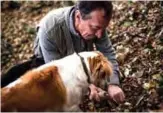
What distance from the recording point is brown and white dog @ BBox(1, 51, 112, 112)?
311 centimetres

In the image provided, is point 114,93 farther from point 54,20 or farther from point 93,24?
point 54,20

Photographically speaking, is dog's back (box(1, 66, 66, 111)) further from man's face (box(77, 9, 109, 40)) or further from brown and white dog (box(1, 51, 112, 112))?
man's face (box(77, 9, 109, 40))

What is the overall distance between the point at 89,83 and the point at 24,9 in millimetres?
4277

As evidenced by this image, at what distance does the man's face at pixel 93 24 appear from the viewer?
10.7 feet

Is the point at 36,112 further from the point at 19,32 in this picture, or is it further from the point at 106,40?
the point at 19,32

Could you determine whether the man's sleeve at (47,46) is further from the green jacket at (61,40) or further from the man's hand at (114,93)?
the man's hand at (114,93)

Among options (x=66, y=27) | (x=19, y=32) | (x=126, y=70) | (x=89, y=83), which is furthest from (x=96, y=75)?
(x=19, y=32)

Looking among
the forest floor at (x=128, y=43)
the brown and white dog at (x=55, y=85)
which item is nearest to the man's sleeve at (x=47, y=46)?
the brown and white dog at (x=55, y=85)

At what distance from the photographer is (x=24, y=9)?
7301 mm

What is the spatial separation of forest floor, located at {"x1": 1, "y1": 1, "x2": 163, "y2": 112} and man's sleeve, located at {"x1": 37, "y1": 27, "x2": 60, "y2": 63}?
643mm

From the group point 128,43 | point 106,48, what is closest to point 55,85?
point 106,48

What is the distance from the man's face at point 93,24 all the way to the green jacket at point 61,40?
0.66ft

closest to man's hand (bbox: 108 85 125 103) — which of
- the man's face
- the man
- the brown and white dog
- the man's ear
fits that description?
the man

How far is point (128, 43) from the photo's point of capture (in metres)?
5.12
